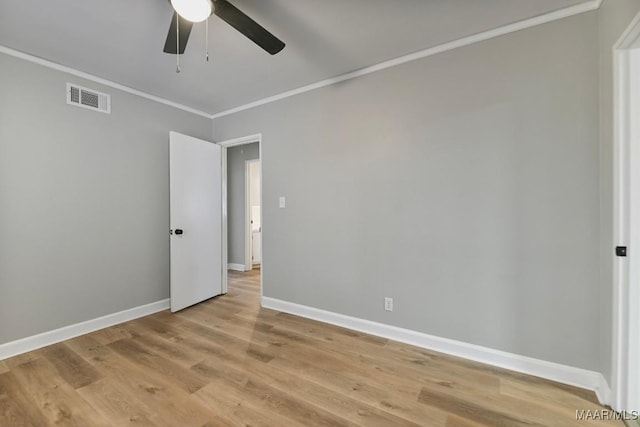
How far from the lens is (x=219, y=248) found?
3.63 metres

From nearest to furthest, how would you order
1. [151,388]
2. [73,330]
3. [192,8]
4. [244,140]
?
[192,8] < [151,388] < [73,330] < [244,140]

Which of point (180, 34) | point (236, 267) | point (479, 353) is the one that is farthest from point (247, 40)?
point (236, 267)

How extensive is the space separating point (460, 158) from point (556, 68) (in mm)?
792

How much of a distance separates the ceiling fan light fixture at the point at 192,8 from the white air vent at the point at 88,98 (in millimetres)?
1849

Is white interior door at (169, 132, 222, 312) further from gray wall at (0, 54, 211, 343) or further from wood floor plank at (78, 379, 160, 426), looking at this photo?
wood floor plank at (78, 379, 160, 426)

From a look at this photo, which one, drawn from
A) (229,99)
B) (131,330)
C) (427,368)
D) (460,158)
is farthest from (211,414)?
(229,99)

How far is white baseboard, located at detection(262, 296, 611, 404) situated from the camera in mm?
1742

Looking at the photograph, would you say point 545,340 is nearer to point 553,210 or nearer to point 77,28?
point 553,210

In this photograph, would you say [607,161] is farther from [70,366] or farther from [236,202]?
[236,202]

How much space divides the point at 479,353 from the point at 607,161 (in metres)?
1.53

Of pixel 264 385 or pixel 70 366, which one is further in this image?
pixel 70 366

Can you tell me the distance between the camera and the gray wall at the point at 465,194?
5.82 feet

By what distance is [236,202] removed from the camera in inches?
210

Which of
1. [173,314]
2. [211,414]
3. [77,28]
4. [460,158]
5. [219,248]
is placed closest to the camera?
[211,414]
